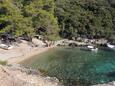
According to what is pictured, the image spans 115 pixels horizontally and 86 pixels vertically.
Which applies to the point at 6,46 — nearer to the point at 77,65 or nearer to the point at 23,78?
the point at 77,65

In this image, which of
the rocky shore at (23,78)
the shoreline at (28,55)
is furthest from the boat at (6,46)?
the rocky shore at (23,78)

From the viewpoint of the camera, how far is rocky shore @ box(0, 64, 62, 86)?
3325 cm

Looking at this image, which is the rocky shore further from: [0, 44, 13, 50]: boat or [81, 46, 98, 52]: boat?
[81, 46, 98, 52]: boat

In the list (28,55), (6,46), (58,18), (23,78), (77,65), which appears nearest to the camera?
(23,78)

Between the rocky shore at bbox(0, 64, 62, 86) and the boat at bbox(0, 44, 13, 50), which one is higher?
the rocky shore at bbox(0, 64, 62, 86)

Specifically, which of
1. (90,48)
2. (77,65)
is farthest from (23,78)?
(90,48)

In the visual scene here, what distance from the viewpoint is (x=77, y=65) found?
57.5 metres

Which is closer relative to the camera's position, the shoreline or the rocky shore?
the rocky shore

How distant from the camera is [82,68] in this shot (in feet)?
181

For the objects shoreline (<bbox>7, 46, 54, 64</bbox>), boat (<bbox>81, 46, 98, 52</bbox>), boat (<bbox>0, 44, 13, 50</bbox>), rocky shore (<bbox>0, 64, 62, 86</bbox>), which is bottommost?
boat (<bbox>81, 46, 98, 52</bbox>)

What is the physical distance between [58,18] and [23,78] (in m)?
42.5

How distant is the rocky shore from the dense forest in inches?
851

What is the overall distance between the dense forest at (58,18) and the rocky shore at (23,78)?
2161 cm

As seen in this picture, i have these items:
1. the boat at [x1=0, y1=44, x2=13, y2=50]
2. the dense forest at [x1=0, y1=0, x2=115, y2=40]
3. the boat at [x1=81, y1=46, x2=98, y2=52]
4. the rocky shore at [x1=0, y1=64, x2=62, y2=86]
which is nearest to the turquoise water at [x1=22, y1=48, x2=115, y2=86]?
the boat at [x1=81, y1=46, x2=98, y2=52]
